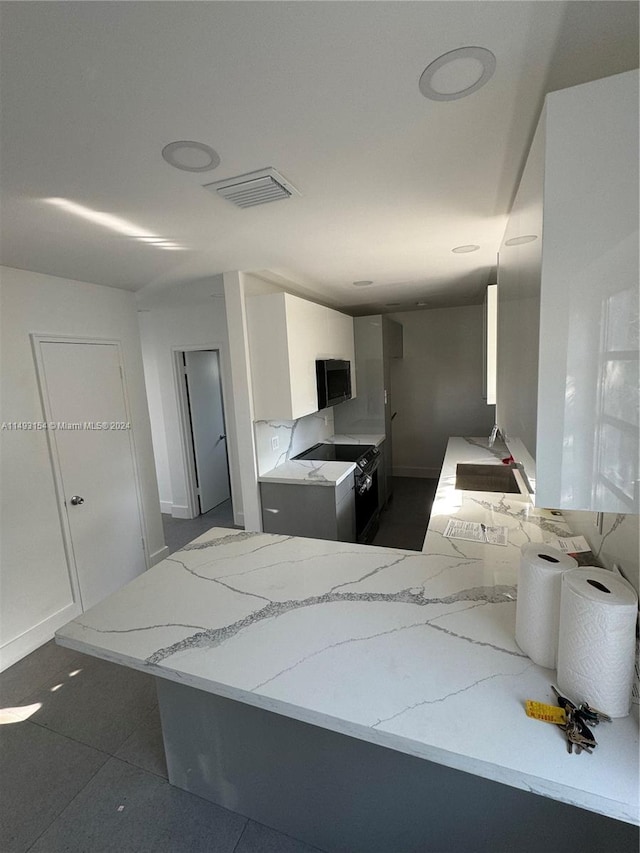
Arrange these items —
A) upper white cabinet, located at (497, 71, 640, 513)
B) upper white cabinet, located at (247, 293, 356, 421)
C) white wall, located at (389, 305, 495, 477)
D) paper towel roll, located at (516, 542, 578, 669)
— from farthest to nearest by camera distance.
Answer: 1. white wall, located at (389, 305, 495, 477)
2. upper white cabinet, located at (247, 293, 356, 421)
3. paper towel roll, located at (516, 542, 578, 669)
4. upper white cabinet, located at (497, 71, 640, 513)

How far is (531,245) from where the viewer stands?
3.17 ft

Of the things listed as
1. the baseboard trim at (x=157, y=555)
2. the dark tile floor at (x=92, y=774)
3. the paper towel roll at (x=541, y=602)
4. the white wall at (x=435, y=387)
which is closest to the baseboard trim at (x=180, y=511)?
the baseboard trim at (x=157, y=555)

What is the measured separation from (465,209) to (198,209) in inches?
48.6

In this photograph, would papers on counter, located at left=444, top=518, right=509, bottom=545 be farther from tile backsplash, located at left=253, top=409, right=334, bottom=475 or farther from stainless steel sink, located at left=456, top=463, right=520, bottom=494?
tile backsplash, located at left=253, top=409, right=334, bottom=475

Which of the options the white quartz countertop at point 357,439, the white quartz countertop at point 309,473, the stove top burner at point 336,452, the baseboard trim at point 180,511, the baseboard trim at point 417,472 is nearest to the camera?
the white quartz countertop at point 309,473

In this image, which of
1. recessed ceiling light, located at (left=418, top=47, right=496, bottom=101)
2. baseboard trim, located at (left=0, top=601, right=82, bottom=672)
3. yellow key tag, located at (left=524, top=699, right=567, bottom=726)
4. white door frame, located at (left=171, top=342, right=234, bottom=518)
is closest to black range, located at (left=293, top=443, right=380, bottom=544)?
white door frame, located at (left=171, top=342, right=234, bottom=518)

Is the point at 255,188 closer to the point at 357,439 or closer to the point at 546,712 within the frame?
the point at 546,712

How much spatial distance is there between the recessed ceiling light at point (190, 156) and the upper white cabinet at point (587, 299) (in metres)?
0.96

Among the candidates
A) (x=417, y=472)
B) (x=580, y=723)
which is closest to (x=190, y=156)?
(x=580, y=723)

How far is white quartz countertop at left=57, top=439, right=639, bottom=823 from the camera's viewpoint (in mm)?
811

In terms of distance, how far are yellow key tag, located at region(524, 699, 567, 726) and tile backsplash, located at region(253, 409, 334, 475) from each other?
2431 millimetres

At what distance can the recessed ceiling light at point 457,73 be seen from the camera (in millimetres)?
898

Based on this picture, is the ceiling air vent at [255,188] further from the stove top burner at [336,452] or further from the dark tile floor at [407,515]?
the dark tile floor at [407,515]

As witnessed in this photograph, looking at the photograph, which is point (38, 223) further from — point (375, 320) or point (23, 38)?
point (375, 320)
